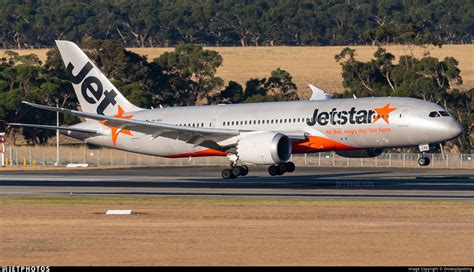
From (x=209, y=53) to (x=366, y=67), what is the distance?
24148 millimetres

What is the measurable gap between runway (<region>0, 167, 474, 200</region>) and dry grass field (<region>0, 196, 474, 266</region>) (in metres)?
4.89

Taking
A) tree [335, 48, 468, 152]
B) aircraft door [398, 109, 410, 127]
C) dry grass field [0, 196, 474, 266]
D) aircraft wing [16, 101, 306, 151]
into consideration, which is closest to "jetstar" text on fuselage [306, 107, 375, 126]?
aircraft wing [16, 101, 306, 151]

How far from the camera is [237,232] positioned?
31.3 m

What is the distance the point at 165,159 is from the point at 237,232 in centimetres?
5442

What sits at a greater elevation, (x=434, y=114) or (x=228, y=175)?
(x=434, y=114)

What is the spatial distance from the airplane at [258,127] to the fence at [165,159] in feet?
58.2

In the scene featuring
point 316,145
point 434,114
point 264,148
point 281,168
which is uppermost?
point 434,114

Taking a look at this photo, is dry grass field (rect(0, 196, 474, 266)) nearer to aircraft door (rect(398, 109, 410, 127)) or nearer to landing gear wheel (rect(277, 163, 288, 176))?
aircraft door (rect(398, 109, 410, 127))

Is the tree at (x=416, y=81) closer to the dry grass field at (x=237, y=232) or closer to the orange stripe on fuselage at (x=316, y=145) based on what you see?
the orange stripe on fuselage at (x=316, y=145)

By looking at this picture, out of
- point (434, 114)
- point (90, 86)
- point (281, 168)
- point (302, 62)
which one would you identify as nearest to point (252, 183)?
point (281, 168)

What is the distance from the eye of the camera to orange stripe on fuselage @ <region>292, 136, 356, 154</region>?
2279 inches

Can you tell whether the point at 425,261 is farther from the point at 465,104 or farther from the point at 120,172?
the point at 465,104

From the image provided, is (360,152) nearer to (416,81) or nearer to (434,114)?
(434,114)

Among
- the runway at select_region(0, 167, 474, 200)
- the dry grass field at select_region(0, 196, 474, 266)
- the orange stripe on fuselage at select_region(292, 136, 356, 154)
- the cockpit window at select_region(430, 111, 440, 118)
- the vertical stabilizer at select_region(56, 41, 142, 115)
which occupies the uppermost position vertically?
the vertical stabilizer at select_region(56, 41, 142, 115)
